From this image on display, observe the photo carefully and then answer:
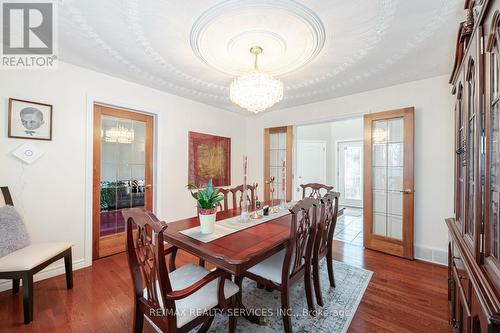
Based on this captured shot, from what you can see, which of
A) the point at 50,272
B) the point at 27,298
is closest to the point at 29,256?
the point at 27,298

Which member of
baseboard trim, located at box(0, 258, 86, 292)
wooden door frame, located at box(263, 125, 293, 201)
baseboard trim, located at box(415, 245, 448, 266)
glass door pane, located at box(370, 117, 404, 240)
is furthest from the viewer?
wooden door frame, located at box(263, 125, 293, 201)

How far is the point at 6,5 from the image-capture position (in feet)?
5.31

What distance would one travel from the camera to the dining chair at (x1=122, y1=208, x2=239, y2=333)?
1.12m

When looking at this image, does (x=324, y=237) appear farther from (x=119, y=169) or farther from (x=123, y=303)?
(x=119, y=169)

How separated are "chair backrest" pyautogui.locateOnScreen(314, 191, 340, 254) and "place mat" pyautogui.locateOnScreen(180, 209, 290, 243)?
0.47 m

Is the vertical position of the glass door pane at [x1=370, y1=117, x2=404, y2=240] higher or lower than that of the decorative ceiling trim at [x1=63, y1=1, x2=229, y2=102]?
lower

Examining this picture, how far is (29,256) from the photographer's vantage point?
5.91ft

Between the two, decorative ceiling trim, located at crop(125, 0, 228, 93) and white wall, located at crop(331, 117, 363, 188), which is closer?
decorative ceiling trim, located at crop(125, 0, 228, 93)

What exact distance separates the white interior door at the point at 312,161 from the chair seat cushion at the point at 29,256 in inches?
204

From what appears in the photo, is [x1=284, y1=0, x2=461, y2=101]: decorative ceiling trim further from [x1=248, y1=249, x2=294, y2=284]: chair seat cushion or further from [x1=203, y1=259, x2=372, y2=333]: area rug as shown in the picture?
[x1=203, y1=259, x2=372, y2=333]: area rug

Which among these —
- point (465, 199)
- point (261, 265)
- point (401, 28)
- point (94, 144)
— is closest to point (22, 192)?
point (94, 144)

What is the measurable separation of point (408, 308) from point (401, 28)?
2.49 meters

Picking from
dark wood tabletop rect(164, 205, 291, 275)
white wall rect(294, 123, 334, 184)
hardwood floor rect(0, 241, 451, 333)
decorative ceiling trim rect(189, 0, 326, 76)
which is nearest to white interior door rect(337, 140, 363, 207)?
white wall rect(294, 123, 334, 184)

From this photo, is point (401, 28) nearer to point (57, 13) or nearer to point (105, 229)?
point (57, 13)
